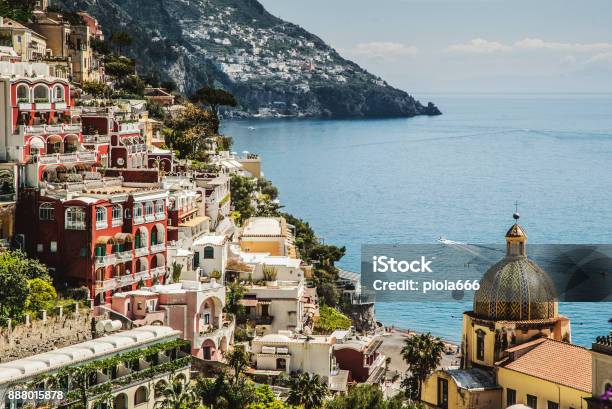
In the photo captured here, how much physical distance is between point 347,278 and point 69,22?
27689 mm

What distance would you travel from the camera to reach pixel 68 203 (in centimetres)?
4353

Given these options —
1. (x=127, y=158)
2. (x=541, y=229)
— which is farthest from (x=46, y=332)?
(x=541, y=229)

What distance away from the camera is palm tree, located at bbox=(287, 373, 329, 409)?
1503 inches

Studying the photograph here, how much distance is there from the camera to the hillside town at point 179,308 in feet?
117

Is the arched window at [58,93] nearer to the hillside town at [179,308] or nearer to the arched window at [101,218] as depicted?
the hillside town at [179,308]

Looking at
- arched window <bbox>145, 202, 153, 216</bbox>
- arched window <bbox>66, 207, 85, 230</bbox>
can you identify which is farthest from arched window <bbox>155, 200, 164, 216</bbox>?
arched window <bbox>66, 207, 85, 230</bbox>

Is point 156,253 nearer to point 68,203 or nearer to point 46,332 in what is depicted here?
point 68,203

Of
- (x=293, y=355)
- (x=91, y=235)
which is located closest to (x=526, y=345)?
(x=293, y=355)

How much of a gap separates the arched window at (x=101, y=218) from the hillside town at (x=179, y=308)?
0.07m

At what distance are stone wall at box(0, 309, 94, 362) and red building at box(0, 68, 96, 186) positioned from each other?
789 centimetres

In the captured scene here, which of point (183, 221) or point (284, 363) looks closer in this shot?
point (284, 363)

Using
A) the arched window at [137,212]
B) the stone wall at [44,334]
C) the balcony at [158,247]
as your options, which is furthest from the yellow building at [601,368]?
the balcony at [158,247]

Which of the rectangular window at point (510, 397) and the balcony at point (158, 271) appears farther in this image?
the balcony at point (158, 271)

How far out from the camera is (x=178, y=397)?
34.8 meters
